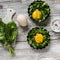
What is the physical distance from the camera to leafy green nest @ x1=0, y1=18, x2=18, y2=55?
1.45 metres

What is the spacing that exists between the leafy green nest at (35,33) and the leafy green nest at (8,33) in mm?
97

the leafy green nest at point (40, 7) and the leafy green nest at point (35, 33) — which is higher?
the leafy green nest at point (40, 7)

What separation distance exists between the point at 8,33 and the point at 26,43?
0.48ft

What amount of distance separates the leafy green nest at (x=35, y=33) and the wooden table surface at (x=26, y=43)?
5 centimetres

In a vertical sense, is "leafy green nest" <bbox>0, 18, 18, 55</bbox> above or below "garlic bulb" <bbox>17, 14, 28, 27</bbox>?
below

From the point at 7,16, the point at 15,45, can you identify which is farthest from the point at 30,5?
the point at 15,45

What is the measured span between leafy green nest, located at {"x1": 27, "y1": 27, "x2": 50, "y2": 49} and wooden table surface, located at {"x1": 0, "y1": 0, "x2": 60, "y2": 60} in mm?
47

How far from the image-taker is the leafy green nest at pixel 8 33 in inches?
57.0

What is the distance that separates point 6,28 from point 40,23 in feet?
0.75

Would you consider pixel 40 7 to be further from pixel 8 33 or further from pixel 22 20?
pixel 8 33

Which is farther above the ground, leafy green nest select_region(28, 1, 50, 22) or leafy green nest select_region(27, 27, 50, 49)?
leafy green nest select_region(28, 1, 50, 22)

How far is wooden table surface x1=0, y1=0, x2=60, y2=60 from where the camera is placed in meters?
1.50

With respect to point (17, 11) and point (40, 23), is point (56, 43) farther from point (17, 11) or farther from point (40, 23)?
point (17, 11)

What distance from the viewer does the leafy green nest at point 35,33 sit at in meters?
1.44
